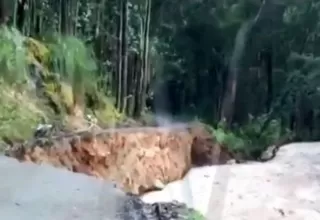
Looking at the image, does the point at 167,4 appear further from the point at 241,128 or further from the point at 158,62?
the point at 241,128

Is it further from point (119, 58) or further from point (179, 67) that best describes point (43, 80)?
point (179, 67)

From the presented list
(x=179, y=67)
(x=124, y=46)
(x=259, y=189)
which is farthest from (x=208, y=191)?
(x=124, y=46)

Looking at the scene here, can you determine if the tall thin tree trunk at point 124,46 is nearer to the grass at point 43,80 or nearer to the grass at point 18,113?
the grass at point 43,80

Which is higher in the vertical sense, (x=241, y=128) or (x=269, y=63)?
(x=269, y=63)

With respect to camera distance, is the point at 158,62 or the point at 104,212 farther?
the point at 158,62

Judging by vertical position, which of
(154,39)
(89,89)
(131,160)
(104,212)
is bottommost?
(104,212)

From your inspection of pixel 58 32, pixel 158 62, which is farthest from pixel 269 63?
pixel 58 32

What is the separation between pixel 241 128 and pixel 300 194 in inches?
8.3

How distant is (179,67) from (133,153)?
0.79 feet

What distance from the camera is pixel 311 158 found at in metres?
1.66

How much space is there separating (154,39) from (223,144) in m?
0.31

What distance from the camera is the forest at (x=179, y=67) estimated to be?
169cm

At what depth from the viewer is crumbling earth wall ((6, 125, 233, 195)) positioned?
64.6 inches

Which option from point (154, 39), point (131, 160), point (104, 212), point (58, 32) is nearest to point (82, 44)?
point (58, 32)
